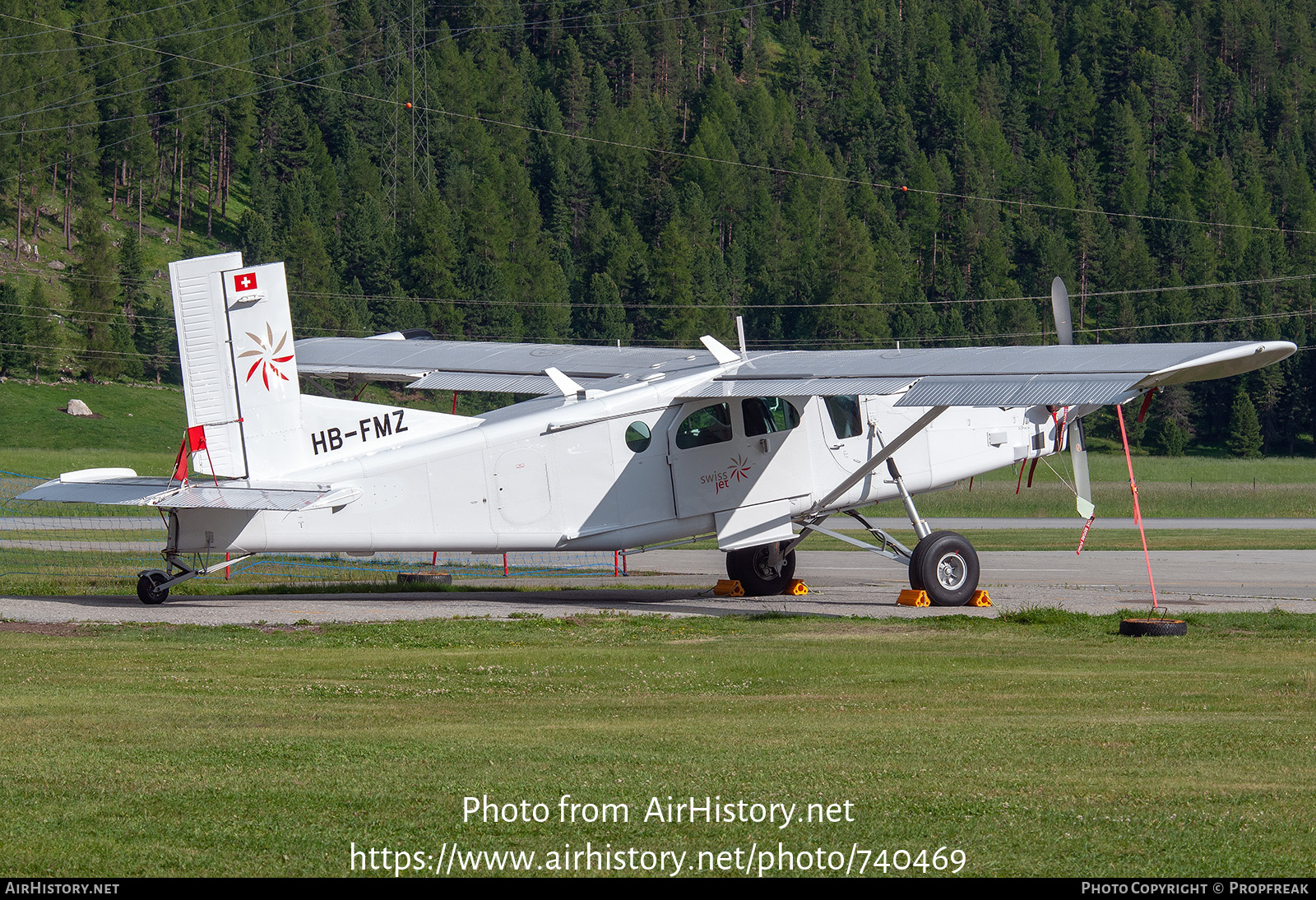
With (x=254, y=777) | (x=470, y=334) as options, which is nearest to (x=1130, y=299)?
(x=470, y=334)

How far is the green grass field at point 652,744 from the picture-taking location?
6.94 meters

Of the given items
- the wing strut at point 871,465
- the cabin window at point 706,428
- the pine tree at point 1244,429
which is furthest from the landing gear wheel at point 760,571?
the pine tree at point 1244,429

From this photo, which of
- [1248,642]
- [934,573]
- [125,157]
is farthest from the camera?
[125,157]

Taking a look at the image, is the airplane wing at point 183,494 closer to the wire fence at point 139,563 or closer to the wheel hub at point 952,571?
the wire fence at point 139,563

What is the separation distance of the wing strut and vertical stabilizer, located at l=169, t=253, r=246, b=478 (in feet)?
25.9

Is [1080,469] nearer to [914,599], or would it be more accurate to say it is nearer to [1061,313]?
[1061,313]

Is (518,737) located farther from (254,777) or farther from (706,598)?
(706,598)

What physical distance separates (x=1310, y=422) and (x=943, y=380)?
334 feet

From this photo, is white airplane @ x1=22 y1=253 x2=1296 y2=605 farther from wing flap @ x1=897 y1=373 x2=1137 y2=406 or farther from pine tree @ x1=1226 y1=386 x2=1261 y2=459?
pine tree @ x1=1226 y1=386 x2=1261 y2=459

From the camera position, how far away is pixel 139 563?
2583cm

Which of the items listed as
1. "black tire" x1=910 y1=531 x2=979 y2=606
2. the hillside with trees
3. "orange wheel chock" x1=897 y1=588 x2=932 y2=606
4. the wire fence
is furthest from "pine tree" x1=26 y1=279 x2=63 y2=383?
"black tire" x1=910 y1=531 x2=979 y2=606

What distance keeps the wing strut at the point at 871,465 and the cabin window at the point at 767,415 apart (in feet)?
3.54

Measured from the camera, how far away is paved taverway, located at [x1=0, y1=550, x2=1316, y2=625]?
1798cm
